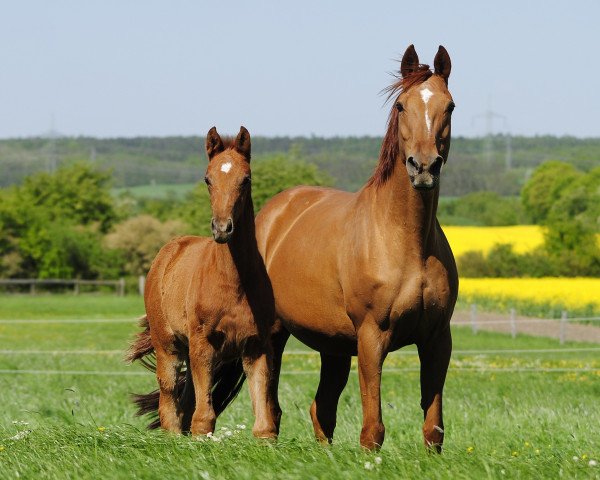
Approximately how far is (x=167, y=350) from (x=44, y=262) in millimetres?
60924

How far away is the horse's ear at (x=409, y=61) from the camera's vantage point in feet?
22.7

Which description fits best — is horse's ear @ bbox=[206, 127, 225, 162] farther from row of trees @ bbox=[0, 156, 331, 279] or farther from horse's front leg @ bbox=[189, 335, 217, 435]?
row of trees @ bbox=[0, 156, 331, 279]

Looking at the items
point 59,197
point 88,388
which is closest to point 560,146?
point 59,197

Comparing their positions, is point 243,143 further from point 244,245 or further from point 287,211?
point 287,211

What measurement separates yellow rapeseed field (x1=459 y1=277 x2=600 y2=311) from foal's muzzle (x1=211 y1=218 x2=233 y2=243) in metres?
27.0

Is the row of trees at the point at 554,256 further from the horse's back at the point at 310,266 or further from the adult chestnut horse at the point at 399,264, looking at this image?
the adult chestnut horse at the point at 399,264

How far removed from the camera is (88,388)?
15.0m

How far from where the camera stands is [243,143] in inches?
281

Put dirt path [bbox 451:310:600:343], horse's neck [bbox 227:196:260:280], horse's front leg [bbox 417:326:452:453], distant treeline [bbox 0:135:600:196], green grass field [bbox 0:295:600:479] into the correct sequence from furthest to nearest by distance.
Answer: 1. distant treeline [bbox 0:135:600:196]
2. dirt path [bbox 451:310:600:343]
3. horse's neck [bbox 227:196:260:280]
4. horse's front leg [bbox 417:326:452:453]
5. green grass field [bbox 0:295:600:479]

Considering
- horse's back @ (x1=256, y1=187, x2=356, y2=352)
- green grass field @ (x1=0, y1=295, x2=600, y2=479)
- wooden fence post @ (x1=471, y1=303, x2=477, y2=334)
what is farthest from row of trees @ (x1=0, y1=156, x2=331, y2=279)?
horse's back @ (x1=256, y1=187, x2=356, y2=352)

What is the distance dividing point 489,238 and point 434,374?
56.6 meters

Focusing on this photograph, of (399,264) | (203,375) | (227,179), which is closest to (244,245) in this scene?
(227,179)

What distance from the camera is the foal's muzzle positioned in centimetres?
655

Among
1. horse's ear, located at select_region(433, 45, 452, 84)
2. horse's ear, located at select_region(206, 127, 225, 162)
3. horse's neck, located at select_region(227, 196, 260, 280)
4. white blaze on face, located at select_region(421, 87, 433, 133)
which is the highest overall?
horse's ear, located at select_region(433, 45, 452, 84)
